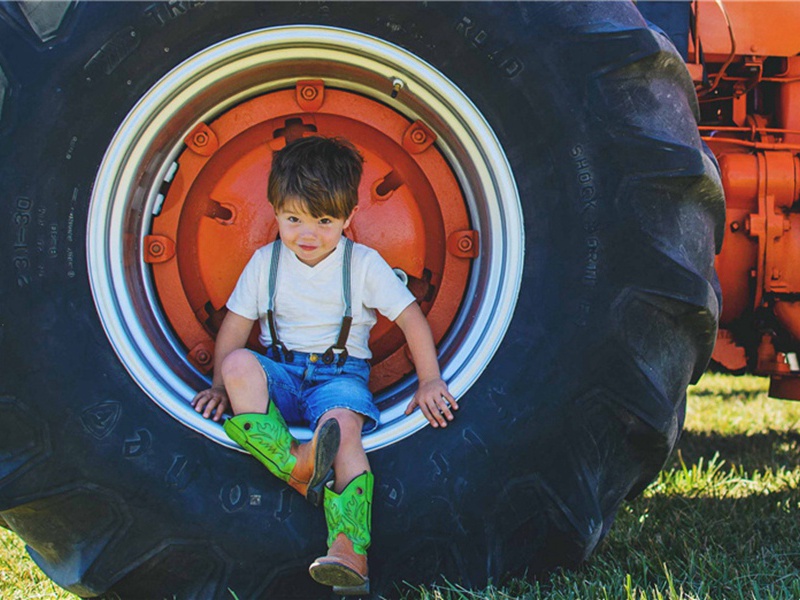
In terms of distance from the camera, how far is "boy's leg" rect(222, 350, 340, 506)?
6.22ft

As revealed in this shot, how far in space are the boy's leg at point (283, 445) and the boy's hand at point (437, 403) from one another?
0.21m

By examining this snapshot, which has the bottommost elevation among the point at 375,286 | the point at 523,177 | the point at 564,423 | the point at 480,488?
the point at 480,488

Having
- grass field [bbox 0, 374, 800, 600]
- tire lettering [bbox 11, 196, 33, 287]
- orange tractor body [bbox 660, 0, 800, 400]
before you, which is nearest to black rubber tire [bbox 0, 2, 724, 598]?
tire lettering [bbox 11, 196, 33, 287]

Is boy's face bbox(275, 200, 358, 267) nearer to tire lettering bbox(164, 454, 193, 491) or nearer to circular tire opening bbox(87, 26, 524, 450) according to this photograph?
circular tire opening bbox(87, 26, 524, 450)

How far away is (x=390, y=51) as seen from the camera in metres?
1.89

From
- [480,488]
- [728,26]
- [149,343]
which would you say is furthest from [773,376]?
[149,343]

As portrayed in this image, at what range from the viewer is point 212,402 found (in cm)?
200

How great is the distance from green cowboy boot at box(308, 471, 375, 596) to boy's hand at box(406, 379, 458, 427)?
0.19 meters

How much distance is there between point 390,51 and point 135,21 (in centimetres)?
53

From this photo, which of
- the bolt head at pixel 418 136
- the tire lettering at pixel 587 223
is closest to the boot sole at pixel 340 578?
the tire lettering at pixel 587 223

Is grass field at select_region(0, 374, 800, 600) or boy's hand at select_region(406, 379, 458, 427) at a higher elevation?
boy's hand at select_region(406, 379, 458, 427)

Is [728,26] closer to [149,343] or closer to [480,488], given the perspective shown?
[480,488]

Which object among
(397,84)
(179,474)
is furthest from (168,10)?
(179,474)

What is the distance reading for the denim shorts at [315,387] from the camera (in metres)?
2.05
